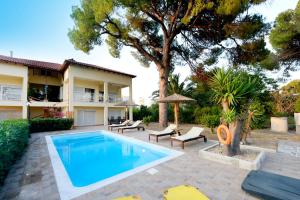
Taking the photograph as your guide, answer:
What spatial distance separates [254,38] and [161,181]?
47.8 feet

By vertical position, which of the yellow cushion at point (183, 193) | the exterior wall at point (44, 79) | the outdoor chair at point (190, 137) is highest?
the exterior wall at point (44, 79)

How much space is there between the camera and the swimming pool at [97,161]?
489 cm

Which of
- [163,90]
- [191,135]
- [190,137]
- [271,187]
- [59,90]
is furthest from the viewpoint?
[59,90]

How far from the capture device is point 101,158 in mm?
8492

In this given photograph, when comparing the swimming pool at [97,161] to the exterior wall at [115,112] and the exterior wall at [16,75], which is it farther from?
the exterior wall at [115,112]

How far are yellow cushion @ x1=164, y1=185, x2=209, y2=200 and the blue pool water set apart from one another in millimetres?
2832

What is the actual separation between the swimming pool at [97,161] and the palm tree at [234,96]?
2572mm

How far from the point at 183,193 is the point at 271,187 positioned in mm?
2111

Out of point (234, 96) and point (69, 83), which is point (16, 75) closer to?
point (69, 83)

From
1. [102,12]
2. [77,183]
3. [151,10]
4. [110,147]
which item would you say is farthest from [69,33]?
[77,183]

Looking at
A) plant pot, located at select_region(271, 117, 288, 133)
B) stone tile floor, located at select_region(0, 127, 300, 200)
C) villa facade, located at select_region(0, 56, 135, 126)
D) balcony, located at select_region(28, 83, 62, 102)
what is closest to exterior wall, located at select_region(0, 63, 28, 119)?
villa facade, located at select_region(0, 56, 135, 126)

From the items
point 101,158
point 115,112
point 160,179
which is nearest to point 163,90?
point 101,158

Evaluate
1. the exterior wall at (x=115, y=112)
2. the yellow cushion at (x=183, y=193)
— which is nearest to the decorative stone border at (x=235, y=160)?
the yellow cushion at (x=183, y=193)

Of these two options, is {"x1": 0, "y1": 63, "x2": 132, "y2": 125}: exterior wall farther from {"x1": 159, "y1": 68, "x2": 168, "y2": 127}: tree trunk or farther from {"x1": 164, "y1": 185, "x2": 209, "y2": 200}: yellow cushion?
{"x1": 164, "y1": 185, "x2": 209, "y2": 200}: yellow cushion
